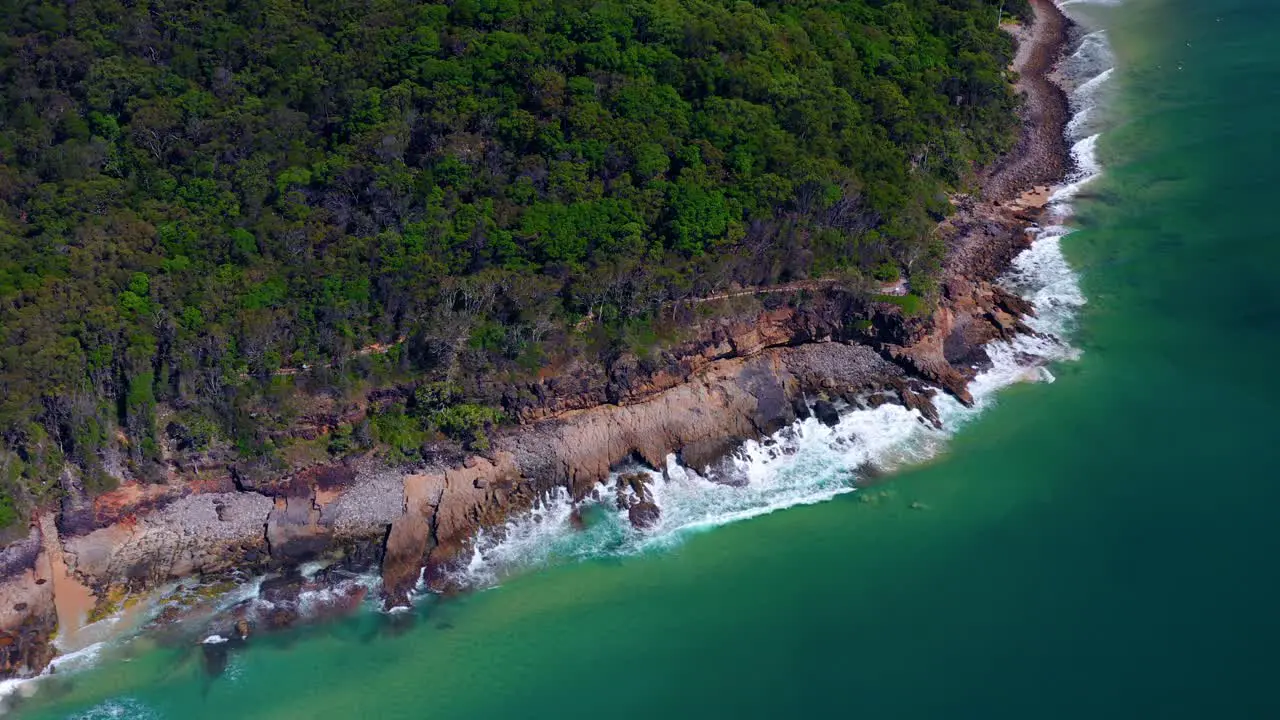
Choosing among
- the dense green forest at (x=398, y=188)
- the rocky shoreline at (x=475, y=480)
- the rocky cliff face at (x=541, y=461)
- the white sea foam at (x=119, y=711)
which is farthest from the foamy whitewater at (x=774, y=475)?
the white sea foam at (x=119, y=711)

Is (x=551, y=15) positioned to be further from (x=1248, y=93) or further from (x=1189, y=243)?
(x=1248, y=93)

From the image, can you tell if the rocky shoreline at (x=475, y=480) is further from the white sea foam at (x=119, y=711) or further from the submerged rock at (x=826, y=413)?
the white sea foam at (x=119, y=711)

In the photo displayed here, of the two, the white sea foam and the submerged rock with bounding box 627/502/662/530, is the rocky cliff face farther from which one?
the white sea foam

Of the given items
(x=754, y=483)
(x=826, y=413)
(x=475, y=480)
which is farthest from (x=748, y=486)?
(x=475, y=480)

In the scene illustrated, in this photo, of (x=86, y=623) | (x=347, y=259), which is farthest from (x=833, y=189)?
(x=86, y=623)

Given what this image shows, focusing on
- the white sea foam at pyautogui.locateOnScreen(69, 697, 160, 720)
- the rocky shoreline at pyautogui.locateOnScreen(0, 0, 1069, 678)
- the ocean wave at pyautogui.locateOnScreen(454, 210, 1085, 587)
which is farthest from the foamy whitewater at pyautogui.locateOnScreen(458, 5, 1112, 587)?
the white sea foam at pyautogui.locateOnScreen(69, 697, 160, 720)

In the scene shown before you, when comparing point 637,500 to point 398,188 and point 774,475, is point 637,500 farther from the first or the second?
point 398,188
